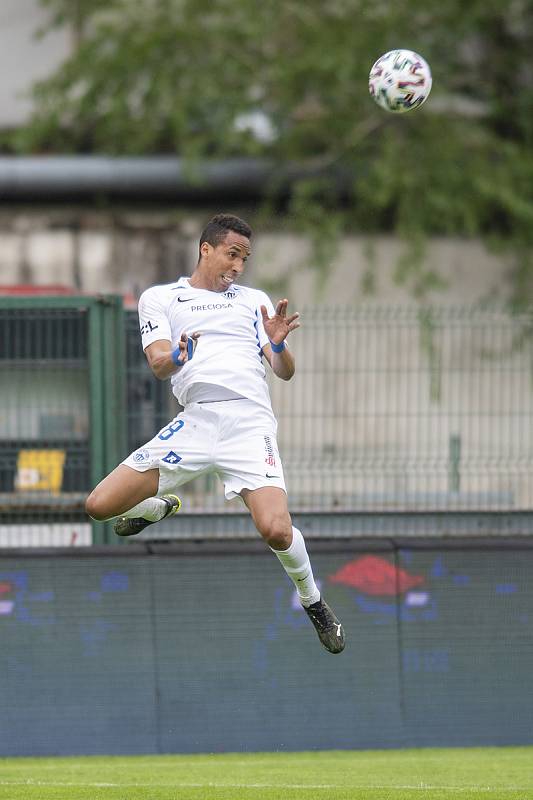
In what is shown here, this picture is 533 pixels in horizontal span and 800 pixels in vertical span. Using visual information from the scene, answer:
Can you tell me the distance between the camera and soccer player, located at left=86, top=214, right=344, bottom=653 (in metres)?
8.44

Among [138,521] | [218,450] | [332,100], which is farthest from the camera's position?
[332,100]

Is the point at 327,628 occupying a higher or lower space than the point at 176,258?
lower

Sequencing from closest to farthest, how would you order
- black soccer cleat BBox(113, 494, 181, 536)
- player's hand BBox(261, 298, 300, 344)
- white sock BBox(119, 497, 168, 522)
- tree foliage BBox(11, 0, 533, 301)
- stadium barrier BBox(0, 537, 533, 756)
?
player's hand BBox(261, 298, 300, 344) < white sock BBox(119, 497, 168, 522) < black soccer cleat BBox(113, 494, 181, 536) < stadium barrier BBox(0, 537, 533, 756) < tree foliage BBox(11, 0, 533, 301)

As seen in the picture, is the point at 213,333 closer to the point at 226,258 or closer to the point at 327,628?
the point at 226,258

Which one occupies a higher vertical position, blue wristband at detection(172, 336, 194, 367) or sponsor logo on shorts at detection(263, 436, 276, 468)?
blue wristband at detection(172, 336, 194, 367)

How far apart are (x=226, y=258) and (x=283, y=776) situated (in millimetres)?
3694

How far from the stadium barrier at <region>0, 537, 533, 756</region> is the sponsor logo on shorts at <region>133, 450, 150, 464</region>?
2585 mm

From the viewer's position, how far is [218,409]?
848 centimetres

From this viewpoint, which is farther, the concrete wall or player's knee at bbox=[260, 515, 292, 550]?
the concrete wall

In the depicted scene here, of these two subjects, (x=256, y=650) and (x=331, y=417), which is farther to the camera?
(x=331, y=417)

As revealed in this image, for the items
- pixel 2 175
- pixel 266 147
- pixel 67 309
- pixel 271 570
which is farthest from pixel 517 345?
pixel 2 175

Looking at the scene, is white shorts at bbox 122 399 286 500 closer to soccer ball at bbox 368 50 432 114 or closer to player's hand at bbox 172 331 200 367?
player's hand at bbox 172 331 200 367

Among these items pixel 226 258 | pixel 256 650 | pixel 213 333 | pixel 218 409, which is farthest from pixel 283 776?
pixel 226 258

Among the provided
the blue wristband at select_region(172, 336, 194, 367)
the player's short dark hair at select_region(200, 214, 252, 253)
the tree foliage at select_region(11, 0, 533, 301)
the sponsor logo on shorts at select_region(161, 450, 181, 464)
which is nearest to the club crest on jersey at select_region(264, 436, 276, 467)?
the sponsor logo on shorts at select_region(161, 450, 181, 464)
